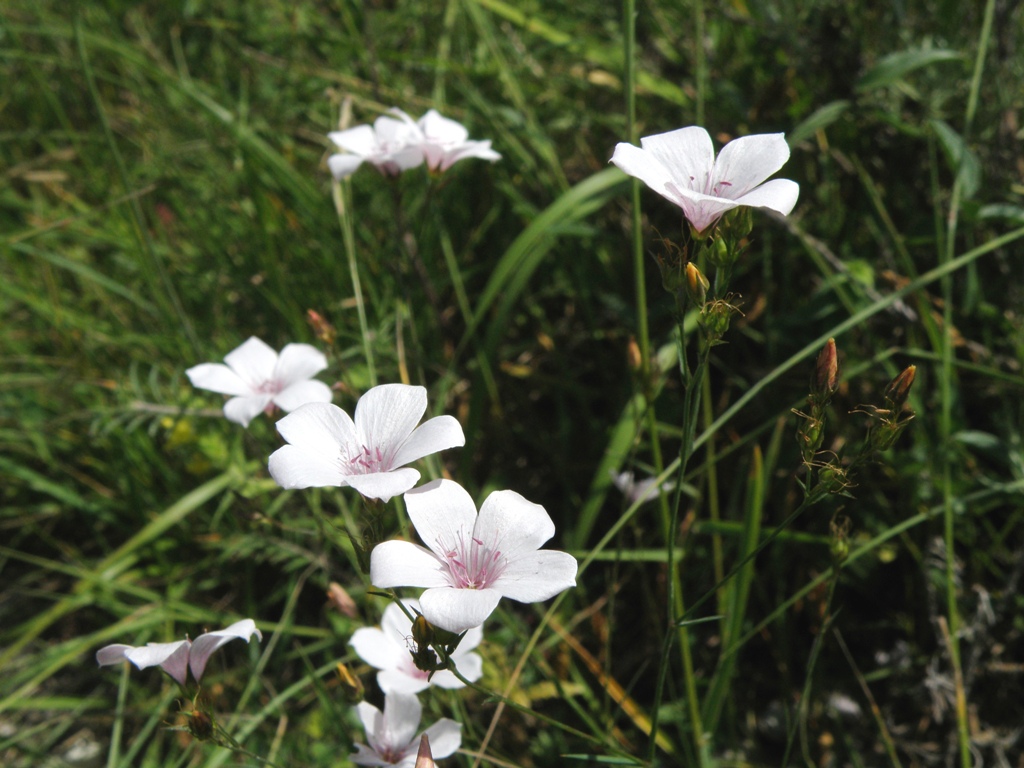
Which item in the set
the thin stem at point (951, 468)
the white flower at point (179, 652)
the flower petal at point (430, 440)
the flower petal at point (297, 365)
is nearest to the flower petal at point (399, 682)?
the white flower at point (179, 652)

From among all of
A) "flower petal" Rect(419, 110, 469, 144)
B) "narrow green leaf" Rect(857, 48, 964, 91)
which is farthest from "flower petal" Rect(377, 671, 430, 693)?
"narrow green leaf" Rect(857, 48, 964, 91)

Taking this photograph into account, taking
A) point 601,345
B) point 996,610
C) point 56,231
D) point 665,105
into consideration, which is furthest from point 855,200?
point 56,231

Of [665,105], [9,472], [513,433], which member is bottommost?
[9,472]

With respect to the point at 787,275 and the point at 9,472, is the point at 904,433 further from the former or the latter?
the point at 9,472

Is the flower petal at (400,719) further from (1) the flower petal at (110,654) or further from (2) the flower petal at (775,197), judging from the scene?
(2) the flower petal at (775,197)

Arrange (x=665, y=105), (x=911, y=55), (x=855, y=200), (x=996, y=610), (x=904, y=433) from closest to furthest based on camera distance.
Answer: (x=996, y=610) < (x=911, y=55) < (x=904, y=433) < (x=855, y=200) < (x=665, y=105)

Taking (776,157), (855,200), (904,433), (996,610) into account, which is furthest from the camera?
(855,200)

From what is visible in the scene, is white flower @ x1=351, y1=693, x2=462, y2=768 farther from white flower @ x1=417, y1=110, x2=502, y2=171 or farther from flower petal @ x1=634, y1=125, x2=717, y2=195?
white flower @ x1=417, y1=110, x2=502, y2=171
